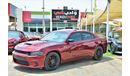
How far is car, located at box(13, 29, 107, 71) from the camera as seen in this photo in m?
7.69

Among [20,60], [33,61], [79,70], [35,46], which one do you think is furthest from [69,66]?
[20,60]

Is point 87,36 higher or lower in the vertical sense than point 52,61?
higher

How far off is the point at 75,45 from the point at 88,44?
0.84 m

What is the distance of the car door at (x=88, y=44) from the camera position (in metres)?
9.38

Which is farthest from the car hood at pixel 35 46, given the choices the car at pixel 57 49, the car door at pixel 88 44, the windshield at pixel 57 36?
the car door at pixel 88 44

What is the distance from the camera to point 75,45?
8.92m

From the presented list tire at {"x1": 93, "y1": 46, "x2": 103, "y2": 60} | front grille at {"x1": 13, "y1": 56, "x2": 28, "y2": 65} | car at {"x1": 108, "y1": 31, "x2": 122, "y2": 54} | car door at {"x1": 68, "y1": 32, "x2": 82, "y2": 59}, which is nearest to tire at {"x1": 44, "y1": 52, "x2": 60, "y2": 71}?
front grille at {"x1": 13, "y1": 56, "x2": 28, "y2": 65}

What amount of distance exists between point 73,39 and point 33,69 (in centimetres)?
186

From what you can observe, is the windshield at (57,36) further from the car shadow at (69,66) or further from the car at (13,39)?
the car at (13,39)

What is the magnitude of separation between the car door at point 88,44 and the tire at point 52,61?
4.85 feet

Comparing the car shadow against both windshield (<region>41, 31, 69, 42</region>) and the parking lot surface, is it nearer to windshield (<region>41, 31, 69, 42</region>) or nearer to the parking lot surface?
the parking lot surface

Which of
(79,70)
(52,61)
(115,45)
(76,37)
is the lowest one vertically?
(79,70)

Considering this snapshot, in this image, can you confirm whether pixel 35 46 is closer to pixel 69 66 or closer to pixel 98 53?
pixel 69 66
